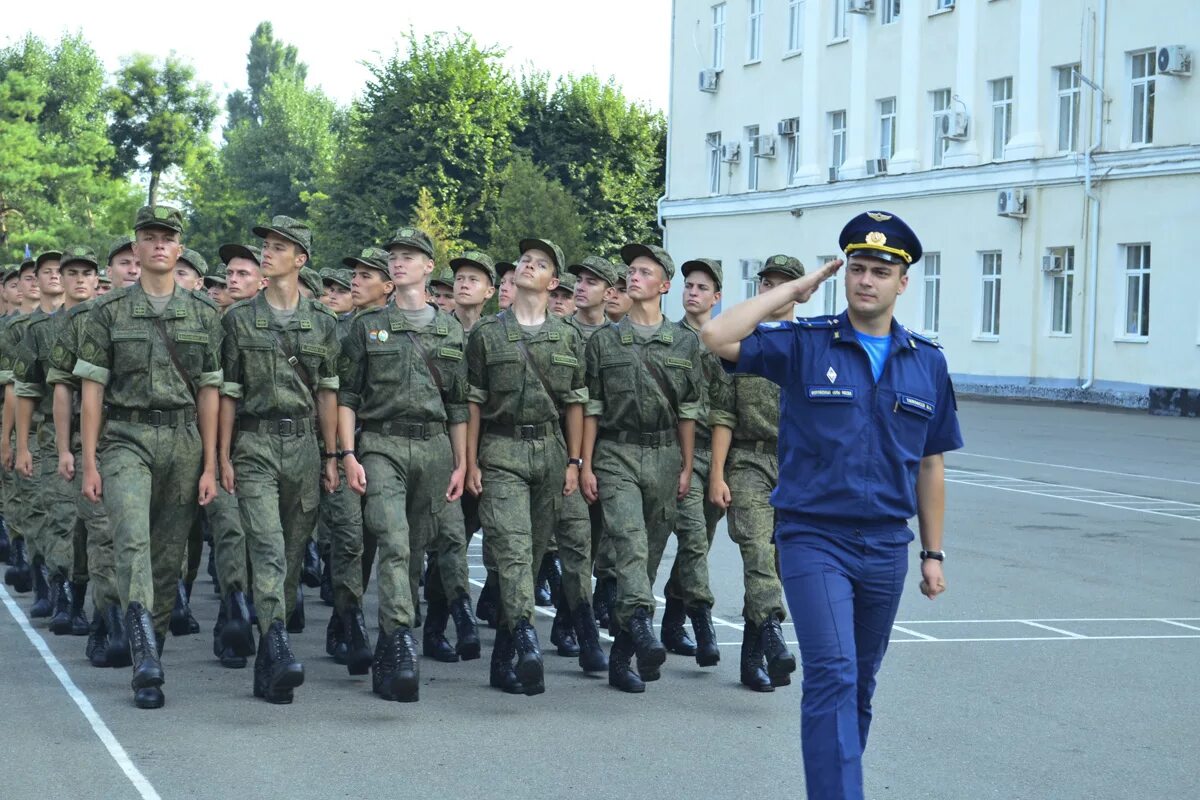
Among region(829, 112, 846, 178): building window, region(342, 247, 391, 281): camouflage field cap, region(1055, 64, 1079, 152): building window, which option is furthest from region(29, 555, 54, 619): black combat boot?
region(829, 112, 846, 178): building window

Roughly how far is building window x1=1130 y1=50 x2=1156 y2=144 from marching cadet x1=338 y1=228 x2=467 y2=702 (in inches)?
1078

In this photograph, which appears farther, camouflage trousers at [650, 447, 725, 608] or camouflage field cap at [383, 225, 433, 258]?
camouflage trousers at [650, 447, 725, 608]

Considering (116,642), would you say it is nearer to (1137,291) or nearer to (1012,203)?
(1137,291)

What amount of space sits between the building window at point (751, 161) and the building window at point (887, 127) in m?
5.95

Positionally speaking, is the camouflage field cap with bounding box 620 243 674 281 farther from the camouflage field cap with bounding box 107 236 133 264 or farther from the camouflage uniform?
the camouflage field cap with bounding box 107 236 133 264

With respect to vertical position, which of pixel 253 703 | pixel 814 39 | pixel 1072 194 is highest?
pixel 814 39

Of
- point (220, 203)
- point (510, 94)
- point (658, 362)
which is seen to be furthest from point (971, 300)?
point (220, 203)

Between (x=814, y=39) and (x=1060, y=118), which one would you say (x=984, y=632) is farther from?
(x=814, y=39)

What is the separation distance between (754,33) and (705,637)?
4003 cm

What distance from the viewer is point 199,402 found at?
28.2 feet

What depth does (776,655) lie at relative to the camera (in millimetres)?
8539

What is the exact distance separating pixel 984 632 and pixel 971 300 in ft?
95.4

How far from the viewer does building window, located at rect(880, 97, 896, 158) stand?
4172 centimetres

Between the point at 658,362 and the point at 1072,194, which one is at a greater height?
the point at 1072,194
